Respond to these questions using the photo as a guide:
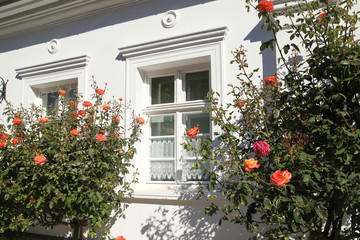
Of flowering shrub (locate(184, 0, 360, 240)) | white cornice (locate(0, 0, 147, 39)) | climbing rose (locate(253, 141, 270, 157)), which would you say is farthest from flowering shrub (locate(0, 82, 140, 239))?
climbing rose (locate(253, 141, 270, 157))

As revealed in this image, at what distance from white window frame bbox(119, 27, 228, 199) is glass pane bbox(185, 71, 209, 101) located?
A: 0.41 feet

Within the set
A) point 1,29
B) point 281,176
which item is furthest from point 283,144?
point 1,29

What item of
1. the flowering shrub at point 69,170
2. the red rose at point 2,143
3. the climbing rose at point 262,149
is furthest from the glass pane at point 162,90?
the climbing rose at point 262,149

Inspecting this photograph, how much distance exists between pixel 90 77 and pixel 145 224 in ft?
7.19

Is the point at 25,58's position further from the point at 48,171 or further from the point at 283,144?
the point at 283,144

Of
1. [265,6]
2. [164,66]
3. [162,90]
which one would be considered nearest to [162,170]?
[162,90]

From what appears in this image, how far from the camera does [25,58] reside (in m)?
5.04

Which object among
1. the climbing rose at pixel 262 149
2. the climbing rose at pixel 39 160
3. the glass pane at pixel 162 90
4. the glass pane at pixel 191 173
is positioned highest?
the glass pane at pixel 162 90

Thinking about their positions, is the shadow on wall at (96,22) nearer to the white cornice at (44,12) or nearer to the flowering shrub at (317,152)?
the white cornice at (44,12)

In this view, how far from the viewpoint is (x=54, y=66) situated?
4.58 metres

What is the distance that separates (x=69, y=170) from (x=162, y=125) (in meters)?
1.28

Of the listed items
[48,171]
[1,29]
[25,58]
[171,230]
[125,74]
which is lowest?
[171,230]

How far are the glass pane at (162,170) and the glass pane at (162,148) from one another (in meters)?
0.09

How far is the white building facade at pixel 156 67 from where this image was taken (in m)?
3.42
